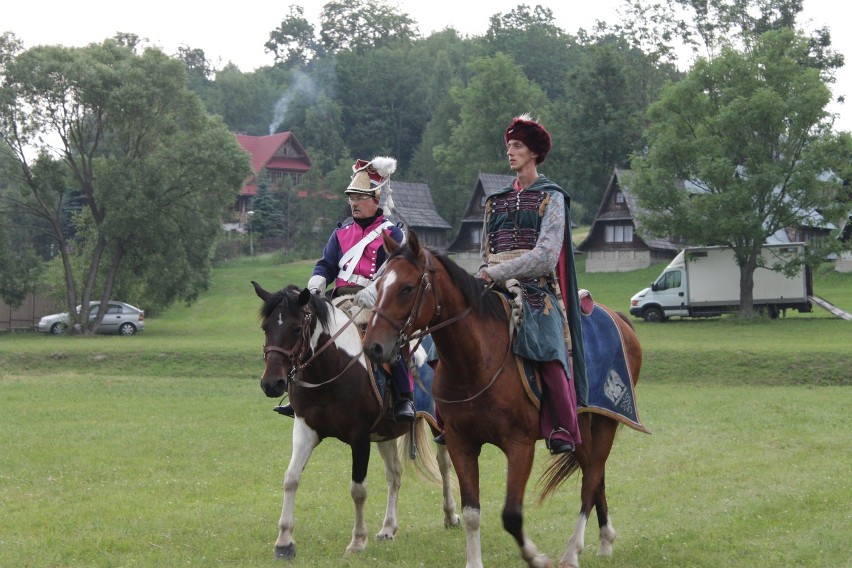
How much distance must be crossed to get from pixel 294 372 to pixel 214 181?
1467 inches

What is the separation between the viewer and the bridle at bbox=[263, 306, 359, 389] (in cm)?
847

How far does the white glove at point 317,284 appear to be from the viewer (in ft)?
30.1

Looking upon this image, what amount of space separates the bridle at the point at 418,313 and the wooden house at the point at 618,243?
208ft

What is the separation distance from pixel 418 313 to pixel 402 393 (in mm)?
2671

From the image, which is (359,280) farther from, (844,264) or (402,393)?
(844,264)

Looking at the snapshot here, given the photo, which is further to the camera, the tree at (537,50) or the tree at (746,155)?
the tree at (537,50)

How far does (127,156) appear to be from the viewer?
4612cm

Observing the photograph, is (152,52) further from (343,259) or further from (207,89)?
(207,89)

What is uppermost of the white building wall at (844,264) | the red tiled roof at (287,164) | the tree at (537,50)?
the tree at (537,50)

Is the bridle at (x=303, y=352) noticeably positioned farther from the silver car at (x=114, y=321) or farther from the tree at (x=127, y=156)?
the silver car at (x=114, y=321)

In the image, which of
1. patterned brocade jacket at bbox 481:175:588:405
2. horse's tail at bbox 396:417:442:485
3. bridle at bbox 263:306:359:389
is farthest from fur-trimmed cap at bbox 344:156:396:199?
horse's tail at bbox 396:417:442:485

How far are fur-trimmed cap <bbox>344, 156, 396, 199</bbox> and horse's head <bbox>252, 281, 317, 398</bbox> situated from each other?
4.05 ft

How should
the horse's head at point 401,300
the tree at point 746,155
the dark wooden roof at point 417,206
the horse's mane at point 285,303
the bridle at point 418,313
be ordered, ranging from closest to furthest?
the horse's head at point 401,300, the bridle at point 418,313, the horse's mane at point 285,303, the tree at point 746,155, the dark wooden roof at point 417,206

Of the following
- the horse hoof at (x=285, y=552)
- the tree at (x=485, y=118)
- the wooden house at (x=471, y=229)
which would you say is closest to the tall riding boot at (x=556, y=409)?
the horse hoof at (x=285, y=552)
